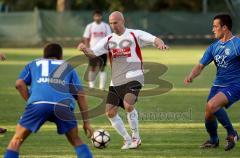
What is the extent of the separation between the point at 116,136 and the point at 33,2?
173ft

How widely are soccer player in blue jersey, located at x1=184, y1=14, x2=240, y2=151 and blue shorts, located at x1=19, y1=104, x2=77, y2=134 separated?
321 centimetres

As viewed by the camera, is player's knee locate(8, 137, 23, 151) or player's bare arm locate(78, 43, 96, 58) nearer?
player's knee locate(8, 137, 23, 151)

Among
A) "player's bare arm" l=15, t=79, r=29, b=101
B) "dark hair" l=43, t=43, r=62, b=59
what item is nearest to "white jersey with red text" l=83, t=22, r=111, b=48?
"player's bare arm" l=15, t=79, r=29, b=101

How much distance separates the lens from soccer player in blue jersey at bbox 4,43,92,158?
28.9 ft

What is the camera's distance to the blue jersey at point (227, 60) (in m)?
11.5

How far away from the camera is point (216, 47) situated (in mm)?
11617

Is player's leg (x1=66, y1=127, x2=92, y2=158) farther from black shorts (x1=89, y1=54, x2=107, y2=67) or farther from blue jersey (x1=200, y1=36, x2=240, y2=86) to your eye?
black shorts (x1=89, y1=54, x2=107, y2=67)

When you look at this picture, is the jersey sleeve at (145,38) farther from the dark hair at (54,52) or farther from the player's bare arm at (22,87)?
the player's bare arm at (22,87)

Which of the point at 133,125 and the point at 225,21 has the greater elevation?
the point at 225,21

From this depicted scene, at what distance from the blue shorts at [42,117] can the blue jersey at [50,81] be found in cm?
8

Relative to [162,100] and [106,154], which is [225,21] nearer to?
[106,154]

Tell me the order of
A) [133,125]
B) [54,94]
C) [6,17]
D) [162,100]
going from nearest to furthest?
[54,94]
[133,125]
[162,100]
[6,17]

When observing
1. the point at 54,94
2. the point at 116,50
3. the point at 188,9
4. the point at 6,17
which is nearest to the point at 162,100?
the point at 116,50

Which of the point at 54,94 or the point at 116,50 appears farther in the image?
the point at 116,50
